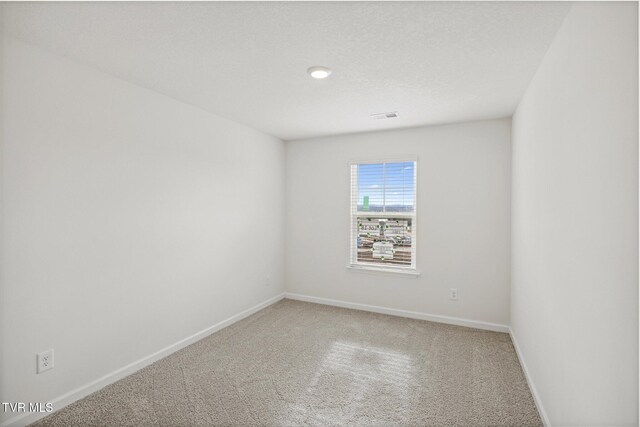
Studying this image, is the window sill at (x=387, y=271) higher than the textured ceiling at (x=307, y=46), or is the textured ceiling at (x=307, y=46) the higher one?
the textured ceiling at (x=307, y=46)

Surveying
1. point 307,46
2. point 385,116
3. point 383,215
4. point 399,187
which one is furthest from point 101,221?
point 399,187

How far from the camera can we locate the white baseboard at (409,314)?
11.9ft

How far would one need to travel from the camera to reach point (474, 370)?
2.71 m

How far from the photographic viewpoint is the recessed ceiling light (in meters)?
2.28

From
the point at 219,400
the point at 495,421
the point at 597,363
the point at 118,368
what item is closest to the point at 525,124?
the point at 597,363

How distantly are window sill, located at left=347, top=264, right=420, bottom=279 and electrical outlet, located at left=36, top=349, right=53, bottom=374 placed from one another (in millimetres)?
3103

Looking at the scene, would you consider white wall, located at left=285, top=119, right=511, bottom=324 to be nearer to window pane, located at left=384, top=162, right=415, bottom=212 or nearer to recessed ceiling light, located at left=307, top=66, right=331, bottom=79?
window pane, located at left=384, top=162, right=415, bottom=212

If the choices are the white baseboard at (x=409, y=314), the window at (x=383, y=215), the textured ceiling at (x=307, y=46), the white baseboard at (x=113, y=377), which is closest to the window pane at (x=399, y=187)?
the window at (x=383, y=215)

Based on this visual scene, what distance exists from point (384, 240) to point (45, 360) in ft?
11.3

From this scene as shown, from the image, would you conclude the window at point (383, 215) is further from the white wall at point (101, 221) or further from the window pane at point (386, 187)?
the white wall at point (101, 221)

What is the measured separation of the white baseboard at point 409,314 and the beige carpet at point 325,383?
126mm

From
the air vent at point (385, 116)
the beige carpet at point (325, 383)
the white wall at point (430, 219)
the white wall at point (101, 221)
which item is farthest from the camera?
the white wall at point (430, 219)

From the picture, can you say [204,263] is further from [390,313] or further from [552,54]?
[552,54]

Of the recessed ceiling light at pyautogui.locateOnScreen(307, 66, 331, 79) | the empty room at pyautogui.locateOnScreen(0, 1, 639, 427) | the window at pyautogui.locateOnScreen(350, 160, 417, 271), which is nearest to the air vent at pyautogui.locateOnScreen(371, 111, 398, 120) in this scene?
the empty room at pyautogui.locateOnScreen(0, 1, 639, 427)
